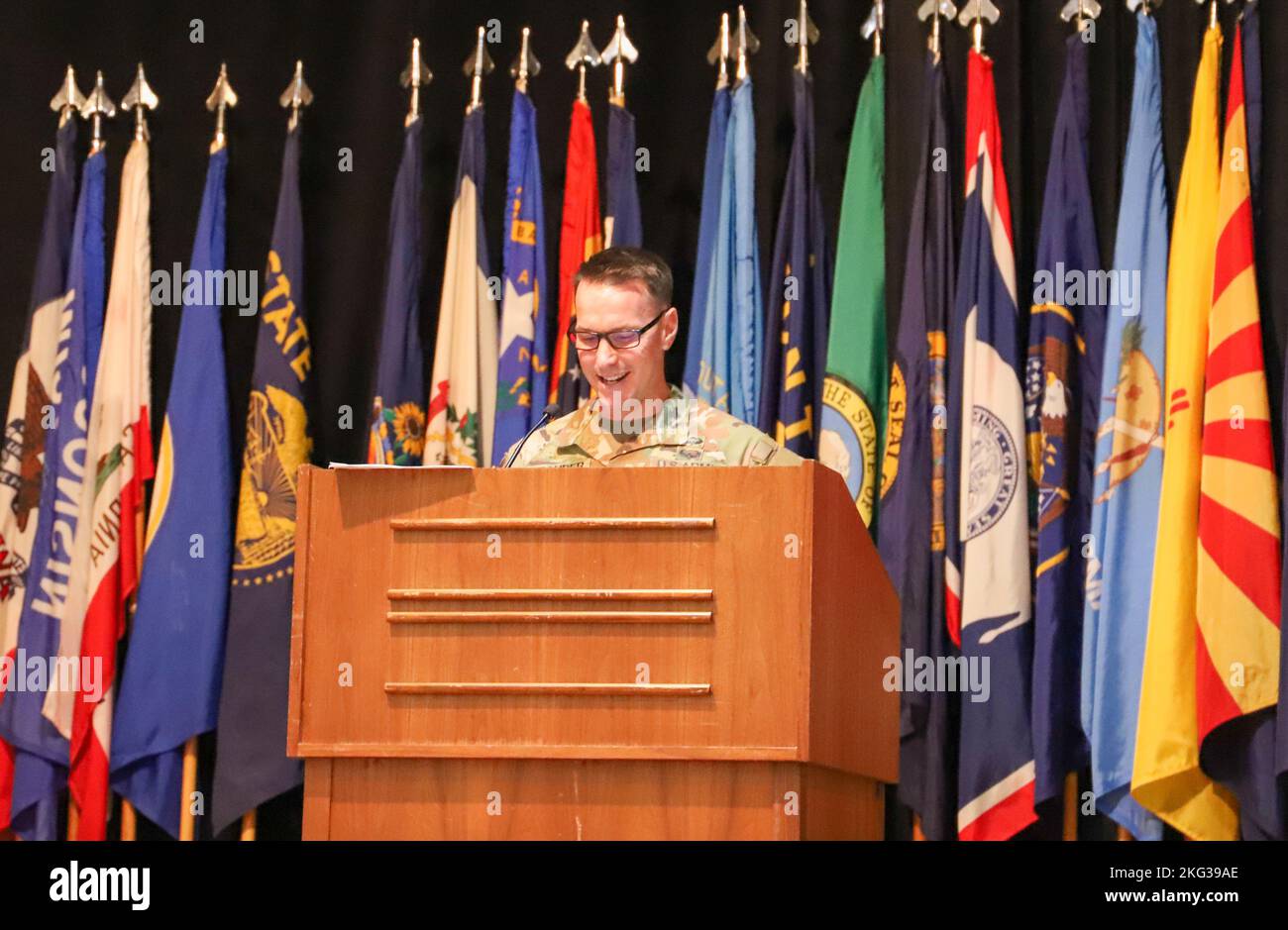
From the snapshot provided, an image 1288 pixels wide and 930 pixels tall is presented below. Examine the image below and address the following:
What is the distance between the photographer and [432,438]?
5.04 metres

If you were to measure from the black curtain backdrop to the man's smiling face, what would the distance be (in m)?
1.64

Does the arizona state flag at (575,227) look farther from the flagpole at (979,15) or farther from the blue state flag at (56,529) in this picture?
the blue state flag at (56,529)

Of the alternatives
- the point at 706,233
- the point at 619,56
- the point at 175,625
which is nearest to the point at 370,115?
the point at 619,56

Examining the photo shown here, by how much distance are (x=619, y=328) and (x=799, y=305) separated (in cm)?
155

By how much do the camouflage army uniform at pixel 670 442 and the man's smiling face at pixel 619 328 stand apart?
0.24 feet

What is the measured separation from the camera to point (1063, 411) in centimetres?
470

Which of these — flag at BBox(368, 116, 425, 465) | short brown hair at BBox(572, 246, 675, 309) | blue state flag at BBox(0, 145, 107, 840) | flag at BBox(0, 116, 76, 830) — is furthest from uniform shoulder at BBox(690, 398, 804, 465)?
flag at BBox(0, 116, 76, 830)

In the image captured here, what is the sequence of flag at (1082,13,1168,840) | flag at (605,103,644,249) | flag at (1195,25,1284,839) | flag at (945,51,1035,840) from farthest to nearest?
1. flag at (605,103,644,249)
2. flag at (945,51,1035,840)
3. flag at (1082,13,1168,840)
4. flag at (1195,25,1284,839)

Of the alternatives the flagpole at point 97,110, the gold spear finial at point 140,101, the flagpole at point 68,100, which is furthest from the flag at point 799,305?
the flagpole at point 68,100

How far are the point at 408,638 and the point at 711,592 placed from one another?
1.57ft

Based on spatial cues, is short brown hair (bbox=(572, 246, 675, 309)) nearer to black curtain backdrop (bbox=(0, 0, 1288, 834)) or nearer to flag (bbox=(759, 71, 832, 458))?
flag (bbox=(759, 71, 832, 458))

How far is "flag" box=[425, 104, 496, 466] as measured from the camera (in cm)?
507

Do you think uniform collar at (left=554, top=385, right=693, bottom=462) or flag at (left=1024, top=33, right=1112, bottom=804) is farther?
flag at (left=1024, top=33, right=1112, bottom=804)

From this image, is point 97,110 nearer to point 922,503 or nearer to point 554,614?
point 922,503
